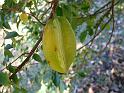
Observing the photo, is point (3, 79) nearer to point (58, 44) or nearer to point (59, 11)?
point (58, 44)

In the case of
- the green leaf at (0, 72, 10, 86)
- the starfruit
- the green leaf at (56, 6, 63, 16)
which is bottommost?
the green leaf at (0, 72, 10, 86)

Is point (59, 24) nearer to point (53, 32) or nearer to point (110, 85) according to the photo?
point (53, 32)

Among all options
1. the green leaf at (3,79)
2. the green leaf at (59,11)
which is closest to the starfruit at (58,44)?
the green leaf at (3,79)

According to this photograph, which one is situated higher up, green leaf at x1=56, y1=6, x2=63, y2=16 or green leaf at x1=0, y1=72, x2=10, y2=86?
green leaf at x1=56, y1=6, x2=63, y2=16

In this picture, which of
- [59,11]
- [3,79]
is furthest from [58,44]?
[59,11]

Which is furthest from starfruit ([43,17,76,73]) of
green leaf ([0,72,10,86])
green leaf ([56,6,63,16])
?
green leaf ([56,6,63,16])

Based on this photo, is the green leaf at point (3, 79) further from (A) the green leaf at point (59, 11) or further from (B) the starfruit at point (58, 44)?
(A) the green leaf at point (59, 11)

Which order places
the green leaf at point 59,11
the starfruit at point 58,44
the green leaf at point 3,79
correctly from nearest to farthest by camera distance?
1. the starfruit at point 58,44
2. the green leaf at point 3,79
3. the green leaf at point 59,11

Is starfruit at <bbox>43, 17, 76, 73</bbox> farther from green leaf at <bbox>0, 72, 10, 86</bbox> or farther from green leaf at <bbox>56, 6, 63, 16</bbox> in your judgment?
green leaf at <bbox>56, 6, 63, 16</bbox>

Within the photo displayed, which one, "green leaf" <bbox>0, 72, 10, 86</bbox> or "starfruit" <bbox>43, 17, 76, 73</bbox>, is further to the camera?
"green leaf" <bbox>0, 72, 10, 86</bbox>
